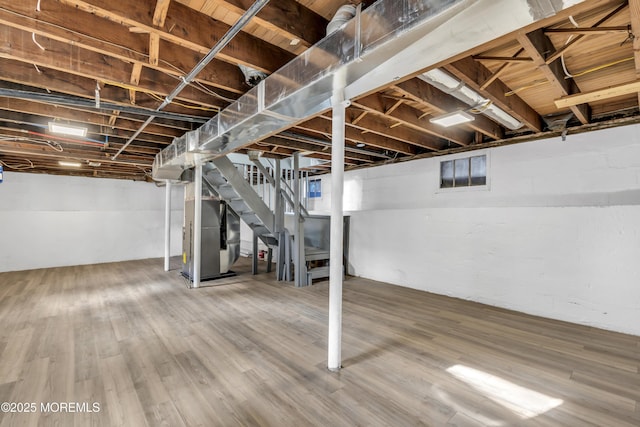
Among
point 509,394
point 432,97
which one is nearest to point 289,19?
point 432,97

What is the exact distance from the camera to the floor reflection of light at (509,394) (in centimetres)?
176

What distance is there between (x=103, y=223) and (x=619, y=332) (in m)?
9.60

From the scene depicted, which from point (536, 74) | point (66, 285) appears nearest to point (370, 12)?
point (536, 74)

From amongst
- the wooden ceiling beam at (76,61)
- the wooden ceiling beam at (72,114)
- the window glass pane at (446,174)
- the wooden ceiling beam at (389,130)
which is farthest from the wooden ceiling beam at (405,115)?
the wooden ceiling beam at (72,114)

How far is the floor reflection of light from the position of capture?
5.79 ft

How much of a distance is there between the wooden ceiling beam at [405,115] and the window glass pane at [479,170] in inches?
14.1

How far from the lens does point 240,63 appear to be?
6.84 ft

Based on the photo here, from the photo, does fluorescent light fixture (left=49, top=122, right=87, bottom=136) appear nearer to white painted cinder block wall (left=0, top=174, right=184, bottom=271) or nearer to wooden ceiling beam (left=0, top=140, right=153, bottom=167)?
wooden ceiling beam (left=0, top=140, right=153, bottom=167)

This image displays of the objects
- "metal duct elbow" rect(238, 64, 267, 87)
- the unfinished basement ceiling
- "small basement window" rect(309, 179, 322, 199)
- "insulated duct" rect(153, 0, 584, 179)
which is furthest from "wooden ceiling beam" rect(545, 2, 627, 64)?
"small basement window" rect(309, 179, 322, 199)

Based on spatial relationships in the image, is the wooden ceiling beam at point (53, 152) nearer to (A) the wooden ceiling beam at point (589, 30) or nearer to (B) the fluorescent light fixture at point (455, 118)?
(B) the fluorescent light fixture at point (455, 118)

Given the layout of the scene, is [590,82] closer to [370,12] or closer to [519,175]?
[519,175]

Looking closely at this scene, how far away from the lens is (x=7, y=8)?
1.53 metres

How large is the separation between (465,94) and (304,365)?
2.61 meters

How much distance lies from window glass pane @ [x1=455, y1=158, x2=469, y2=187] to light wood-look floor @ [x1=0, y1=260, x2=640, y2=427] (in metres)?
1.80
